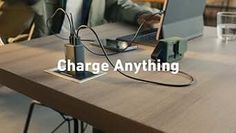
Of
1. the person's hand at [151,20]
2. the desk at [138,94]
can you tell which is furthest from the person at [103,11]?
the desk at [138,94]

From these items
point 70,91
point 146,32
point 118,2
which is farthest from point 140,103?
point 118,2

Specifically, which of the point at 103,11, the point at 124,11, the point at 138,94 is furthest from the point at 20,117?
the point at 138,94

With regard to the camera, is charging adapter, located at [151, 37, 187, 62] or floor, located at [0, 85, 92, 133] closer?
charging adapter, located at [151, 37, 187, 62]

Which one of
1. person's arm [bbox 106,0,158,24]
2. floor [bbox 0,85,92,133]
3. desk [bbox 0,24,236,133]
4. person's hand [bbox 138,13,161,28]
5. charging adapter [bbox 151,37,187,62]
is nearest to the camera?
desk [bbox 0,24,236,133]

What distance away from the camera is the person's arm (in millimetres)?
1568

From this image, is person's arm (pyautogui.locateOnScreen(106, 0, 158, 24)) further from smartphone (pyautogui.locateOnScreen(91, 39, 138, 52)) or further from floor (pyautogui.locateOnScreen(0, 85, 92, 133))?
floor (pyautogui.locateOnScreen(0, 85, 92, 133))

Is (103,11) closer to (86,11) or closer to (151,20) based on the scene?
(86,11)

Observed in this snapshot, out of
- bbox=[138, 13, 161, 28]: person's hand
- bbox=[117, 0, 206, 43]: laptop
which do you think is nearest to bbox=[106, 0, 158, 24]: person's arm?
bbox=[138, 13, 161, 28]: person's hand

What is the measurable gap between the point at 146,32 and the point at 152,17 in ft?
0.30

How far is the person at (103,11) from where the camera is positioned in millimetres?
1602

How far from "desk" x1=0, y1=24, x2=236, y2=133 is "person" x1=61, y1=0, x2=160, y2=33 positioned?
49 cm

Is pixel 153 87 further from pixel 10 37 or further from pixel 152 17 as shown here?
pixel 10 37

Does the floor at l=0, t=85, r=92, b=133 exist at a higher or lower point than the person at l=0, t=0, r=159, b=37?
lower

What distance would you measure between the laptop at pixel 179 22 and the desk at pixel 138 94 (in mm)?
96
